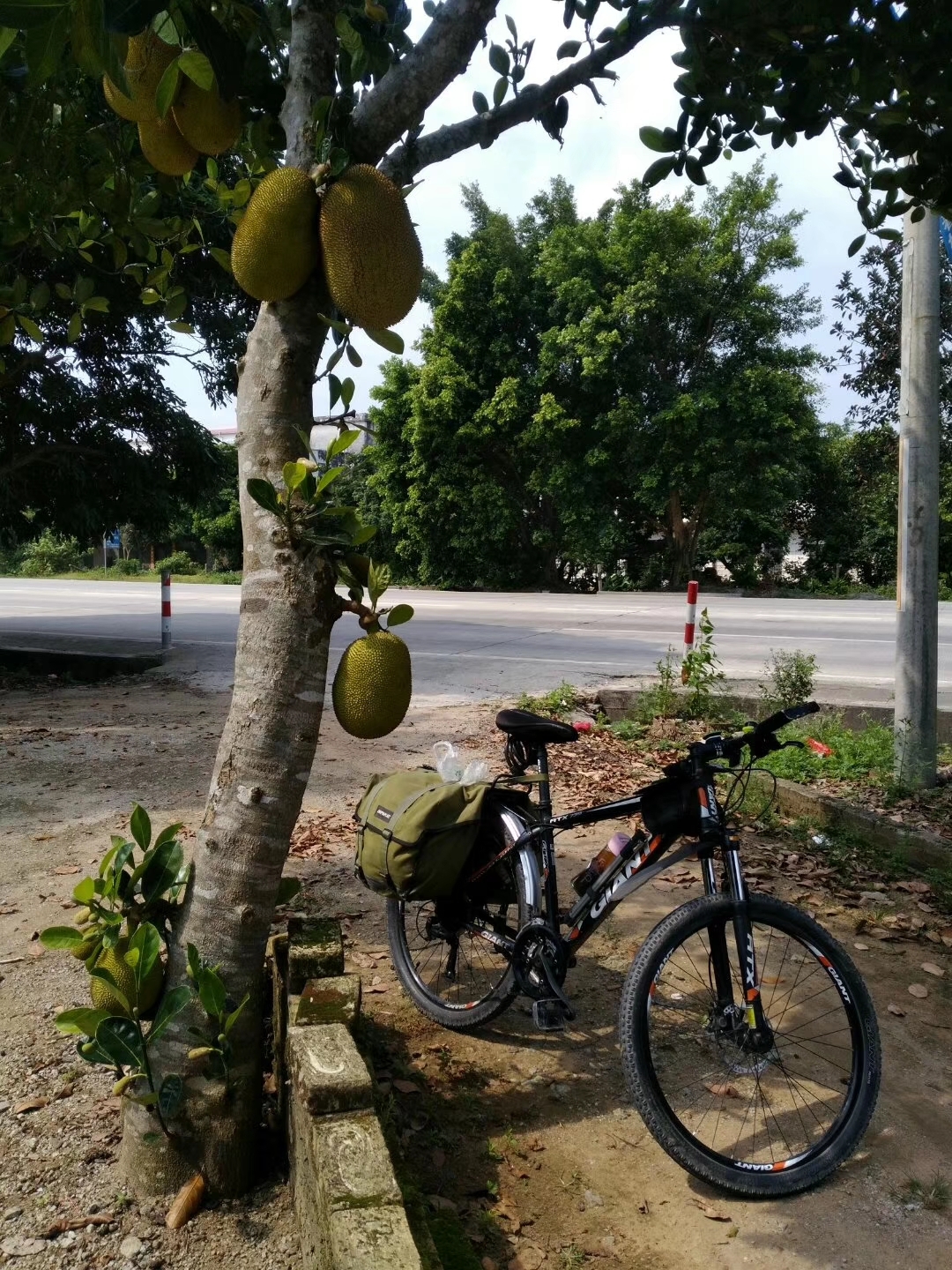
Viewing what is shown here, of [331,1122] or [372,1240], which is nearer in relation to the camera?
[372,1240]

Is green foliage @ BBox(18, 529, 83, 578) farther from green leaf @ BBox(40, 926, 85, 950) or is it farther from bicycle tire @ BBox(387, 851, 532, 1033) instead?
green leaf @ BBox(40, 926, 85, 950)

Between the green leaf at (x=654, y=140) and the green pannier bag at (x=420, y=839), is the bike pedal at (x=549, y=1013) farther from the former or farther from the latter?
the green leaf at (x=654, y=140)

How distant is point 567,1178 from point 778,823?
3080mm

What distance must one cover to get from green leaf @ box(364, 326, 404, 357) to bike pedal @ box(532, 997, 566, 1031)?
5.87 feet

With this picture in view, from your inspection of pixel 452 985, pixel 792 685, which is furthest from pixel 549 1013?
pixel 792 685

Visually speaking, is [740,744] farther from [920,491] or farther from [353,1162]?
[920,491]

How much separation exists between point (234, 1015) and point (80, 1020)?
30 cm

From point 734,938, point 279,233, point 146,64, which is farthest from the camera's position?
point 734,938

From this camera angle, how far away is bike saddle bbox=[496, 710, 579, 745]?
285cm

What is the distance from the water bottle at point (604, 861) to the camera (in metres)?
2.68

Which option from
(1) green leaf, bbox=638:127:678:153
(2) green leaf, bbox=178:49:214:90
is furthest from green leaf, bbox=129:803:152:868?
(1) green leaf, bbox=638:127:678:153

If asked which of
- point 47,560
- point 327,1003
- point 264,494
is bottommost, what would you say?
point 327,1003

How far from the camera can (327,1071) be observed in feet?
6.25

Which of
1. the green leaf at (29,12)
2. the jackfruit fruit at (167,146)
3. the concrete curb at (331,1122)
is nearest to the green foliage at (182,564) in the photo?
the concrete curb at (331,1122)
